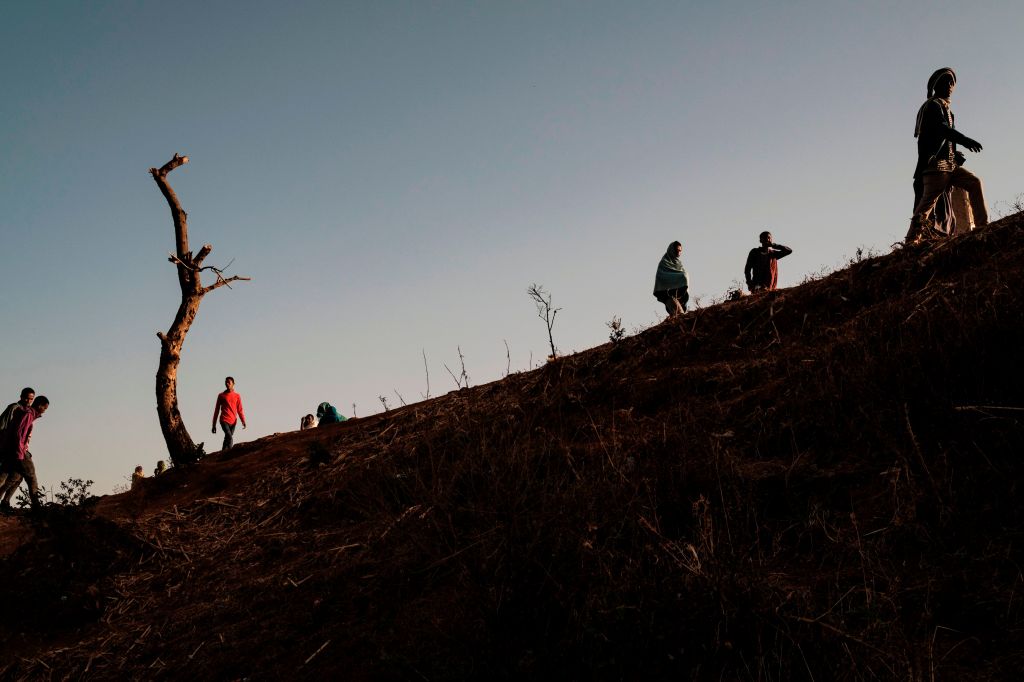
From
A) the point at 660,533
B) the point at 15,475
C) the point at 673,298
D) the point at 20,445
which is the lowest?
the point at 660,533

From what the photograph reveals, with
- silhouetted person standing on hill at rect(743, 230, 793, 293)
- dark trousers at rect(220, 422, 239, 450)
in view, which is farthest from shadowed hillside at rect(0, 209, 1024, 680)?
dark trousers at rect(220, 422, 239, 450)

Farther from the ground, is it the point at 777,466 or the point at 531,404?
the point at 531,404

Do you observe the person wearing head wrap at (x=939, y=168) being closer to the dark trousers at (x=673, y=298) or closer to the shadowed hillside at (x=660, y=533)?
the shadowed hillside at (x=660, y=533)

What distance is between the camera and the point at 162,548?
6684 mm

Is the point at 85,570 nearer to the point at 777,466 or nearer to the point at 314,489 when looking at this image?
the point at 314,489

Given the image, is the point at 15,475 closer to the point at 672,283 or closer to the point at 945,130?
the point at 672,283

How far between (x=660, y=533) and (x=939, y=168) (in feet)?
21.6

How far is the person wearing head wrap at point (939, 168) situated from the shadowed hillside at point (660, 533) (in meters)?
0.85

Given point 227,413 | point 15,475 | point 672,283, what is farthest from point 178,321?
point 672,283

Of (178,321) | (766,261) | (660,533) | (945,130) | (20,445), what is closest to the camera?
(660,533)

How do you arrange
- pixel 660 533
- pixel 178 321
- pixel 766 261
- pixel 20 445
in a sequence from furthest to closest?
pixel 178 321, pixel 766 261, pixel 20 445, pixel 660 533

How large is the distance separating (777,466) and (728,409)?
45.5 inches

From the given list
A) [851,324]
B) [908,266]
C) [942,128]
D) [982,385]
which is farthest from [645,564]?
[942,128]

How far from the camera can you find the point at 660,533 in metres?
3.39
